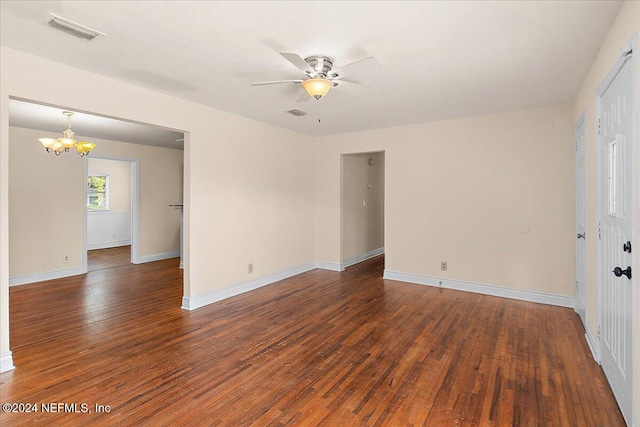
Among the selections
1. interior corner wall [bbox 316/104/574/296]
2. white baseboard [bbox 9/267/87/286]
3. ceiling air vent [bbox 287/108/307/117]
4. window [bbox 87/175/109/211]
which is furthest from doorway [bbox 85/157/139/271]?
interior corner wall [bbox 316/104/574/296]

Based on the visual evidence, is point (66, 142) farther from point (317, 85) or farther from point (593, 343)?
point (593, 343)

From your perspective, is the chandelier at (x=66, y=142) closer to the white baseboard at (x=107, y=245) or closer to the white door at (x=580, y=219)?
the white baseboard at (x=107, y=245)

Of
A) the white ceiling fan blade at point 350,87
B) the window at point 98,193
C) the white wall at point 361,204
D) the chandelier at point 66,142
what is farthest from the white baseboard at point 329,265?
the window at point 98,193

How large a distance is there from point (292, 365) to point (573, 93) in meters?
4.17

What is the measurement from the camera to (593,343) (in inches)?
113

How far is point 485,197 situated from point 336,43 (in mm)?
3312

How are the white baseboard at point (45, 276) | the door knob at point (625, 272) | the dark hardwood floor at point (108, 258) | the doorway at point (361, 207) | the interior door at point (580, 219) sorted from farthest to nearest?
the dark hardwood floor at point (108, 258) → the doorway at point (361, 207) → the white baseboard at point (45, 276) → the interior door at point (580, 219) → the door knob at point (625, 272)

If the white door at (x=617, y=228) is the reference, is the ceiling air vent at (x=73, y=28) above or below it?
above

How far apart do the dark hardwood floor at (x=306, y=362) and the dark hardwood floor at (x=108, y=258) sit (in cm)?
228

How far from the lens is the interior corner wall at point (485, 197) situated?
4215 mm

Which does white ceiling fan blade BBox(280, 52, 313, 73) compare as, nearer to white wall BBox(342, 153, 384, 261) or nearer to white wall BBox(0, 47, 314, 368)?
white wall BBox(0, 47, 314, 368)

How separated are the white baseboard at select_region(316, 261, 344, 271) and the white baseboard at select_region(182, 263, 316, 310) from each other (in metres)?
0.32

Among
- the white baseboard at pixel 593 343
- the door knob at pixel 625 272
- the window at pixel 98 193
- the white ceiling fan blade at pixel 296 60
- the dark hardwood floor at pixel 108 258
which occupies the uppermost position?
the white ceiling fan blade at pixel 296 60

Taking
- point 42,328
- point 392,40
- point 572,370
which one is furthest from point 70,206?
point 572,370
